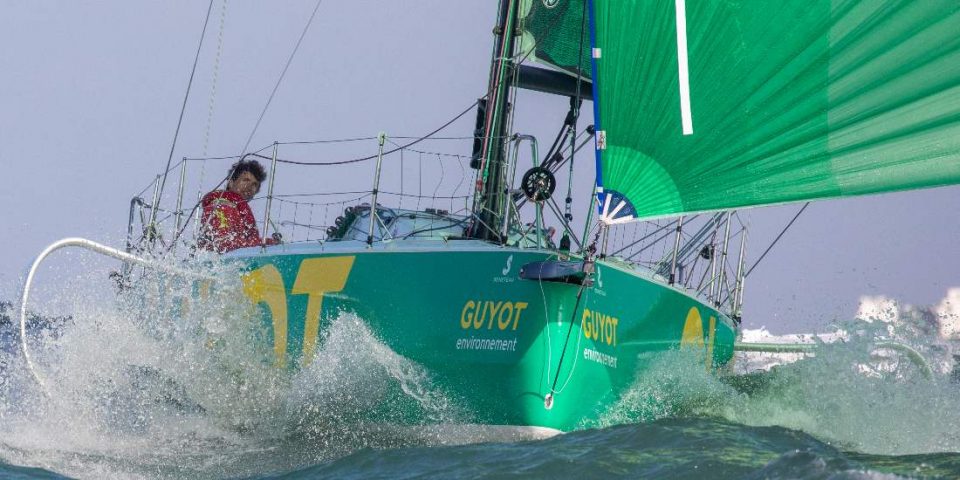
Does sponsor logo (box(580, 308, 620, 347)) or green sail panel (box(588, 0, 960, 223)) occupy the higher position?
green sail panel (box(588, 0, 960, 223))

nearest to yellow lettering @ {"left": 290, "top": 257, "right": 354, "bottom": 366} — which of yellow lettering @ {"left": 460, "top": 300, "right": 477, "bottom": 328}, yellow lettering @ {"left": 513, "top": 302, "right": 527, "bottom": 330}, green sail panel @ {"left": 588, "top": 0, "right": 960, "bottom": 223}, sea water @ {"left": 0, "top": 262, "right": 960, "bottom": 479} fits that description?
sea water @ {"left": 0, "top": 262, "right": 960, "bottom": 479}

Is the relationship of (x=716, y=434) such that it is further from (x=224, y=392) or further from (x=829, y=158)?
(x=224, y=392)

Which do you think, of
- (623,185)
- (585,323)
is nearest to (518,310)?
(585,323)

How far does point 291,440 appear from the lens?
17.9 ft

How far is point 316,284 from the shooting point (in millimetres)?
5832

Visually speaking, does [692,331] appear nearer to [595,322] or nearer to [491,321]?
[595,322]

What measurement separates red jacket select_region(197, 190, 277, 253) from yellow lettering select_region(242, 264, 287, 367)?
0.79 metres

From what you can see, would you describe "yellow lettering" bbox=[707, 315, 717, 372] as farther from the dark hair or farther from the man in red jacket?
the dark hair

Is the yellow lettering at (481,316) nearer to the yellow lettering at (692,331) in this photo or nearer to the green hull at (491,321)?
the green hull at (491,321)

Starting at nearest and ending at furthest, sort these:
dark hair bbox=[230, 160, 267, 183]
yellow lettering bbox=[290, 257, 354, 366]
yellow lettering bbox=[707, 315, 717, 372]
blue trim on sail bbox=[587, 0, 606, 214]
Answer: blue trim on sail bbox=[587, 0, 606, 214] → yellow lettering bbox=[290, 257, 354, 366] → yellow lettering bbox=[707, 315, 717, 372] → dark hair bbox=[230, 160, 267, 183]

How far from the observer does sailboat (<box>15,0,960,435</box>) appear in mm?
3912

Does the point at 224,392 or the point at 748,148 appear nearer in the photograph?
the point at 748,148

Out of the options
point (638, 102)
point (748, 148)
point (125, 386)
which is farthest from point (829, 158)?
point (125, 386)

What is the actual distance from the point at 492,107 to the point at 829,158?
8.63ft
